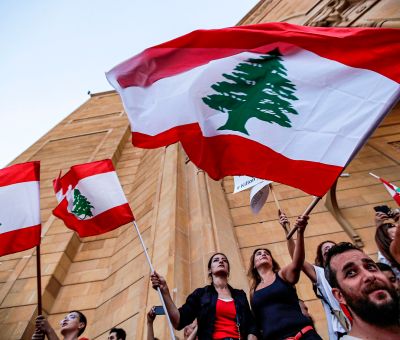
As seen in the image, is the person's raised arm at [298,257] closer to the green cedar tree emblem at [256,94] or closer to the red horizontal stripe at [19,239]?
the green cedar tree emblem at [256,94]

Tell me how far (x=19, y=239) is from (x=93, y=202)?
0.83 metres

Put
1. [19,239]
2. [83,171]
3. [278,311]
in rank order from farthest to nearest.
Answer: [83,171] < [19,239] < [278,311]

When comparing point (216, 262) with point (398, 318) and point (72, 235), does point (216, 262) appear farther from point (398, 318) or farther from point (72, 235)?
point (72, 235)

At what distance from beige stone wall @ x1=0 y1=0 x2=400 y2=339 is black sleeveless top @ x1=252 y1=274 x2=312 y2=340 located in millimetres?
1522

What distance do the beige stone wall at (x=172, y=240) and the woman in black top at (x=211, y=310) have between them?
1105mm

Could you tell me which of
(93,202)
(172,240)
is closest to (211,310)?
(93,202)

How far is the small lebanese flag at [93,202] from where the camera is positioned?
3.76 metres

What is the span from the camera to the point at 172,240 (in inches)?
204

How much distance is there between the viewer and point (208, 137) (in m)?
2.61

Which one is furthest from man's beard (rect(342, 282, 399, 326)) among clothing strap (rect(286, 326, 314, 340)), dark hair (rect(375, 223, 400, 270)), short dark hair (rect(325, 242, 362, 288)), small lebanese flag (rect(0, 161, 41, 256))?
small lebanese flag (rect(0, 161, 41, 256))

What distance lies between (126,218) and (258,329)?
1.87 metres

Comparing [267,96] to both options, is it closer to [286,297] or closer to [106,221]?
[286,297]

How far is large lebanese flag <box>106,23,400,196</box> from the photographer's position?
7.29 ft

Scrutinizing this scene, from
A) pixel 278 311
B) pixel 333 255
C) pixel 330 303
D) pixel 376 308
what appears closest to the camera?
pixel 376 308
